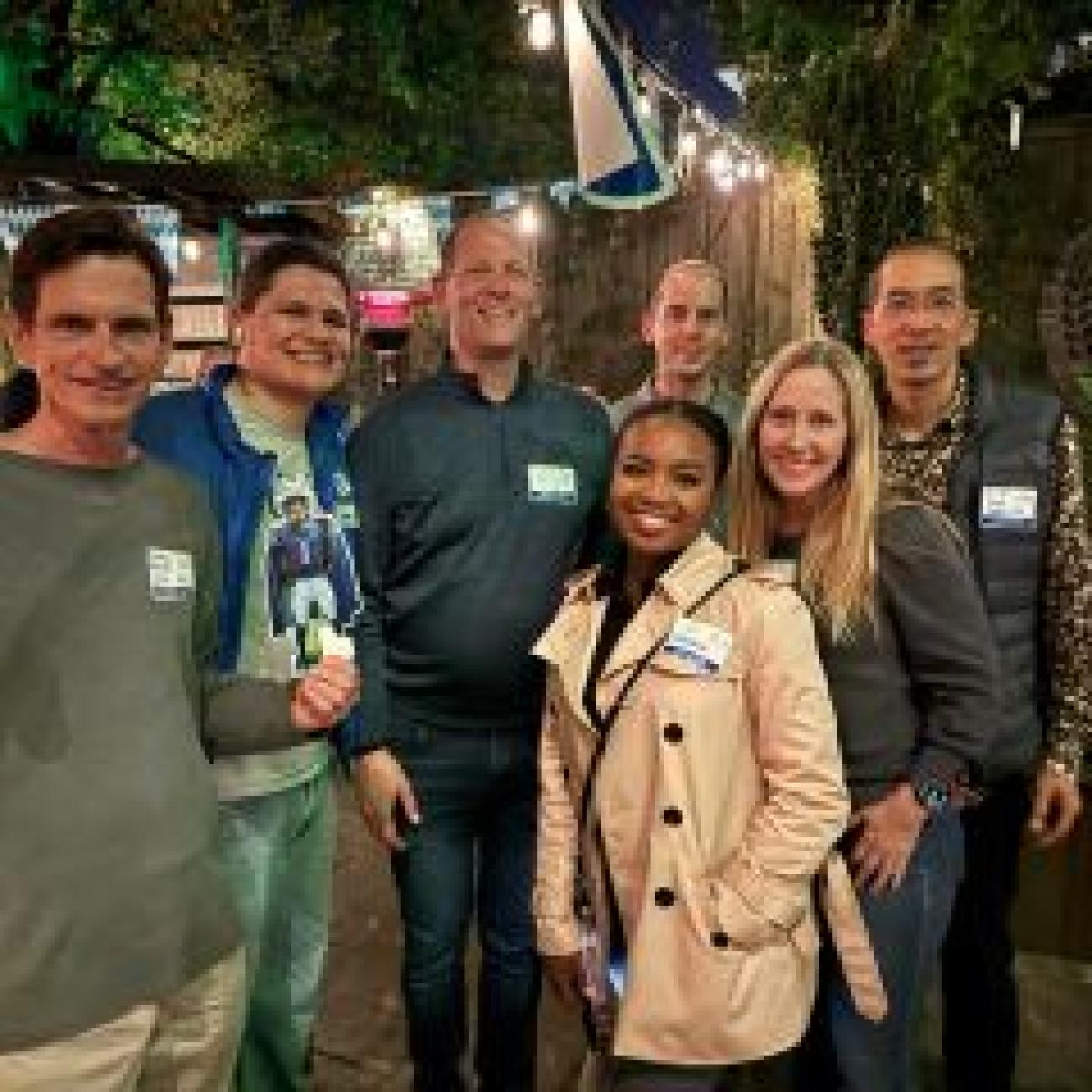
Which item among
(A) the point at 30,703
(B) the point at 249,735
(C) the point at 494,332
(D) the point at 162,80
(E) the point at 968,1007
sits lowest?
(E) the point at 968,1007

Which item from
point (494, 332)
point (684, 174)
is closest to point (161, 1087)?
point (494, 332)

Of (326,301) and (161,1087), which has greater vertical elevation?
(326,301)

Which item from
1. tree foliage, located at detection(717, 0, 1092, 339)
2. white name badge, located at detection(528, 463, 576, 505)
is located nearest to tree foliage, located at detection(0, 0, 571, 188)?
tree foliage, located at detection(717, 0, 1092, 339)

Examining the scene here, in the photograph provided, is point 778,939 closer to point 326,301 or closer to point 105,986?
point 105,986

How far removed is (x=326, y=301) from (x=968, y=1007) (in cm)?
243

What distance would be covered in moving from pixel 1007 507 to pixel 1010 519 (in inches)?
1.3

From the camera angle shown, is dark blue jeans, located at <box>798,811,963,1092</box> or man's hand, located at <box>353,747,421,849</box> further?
man's hand, located at <box>353,747,421,849</box>

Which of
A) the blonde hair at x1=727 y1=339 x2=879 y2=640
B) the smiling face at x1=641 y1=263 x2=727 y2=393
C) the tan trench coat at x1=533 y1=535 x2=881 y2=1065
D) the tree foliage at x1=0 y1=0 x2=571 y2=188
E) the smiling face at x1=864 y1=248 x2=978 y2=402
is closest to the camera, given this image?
the tan trench coat at x1=533 y1=535 x2=881 y2=1065

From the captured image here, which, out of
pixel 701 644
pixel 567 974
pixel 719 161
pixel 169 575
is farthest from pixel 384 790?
pixel 719 161

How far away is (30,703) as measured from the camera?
82.4 inches

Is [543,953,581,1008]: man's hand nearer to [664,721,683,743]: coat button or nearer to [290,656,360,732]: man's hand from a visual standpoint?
[664,721,683,743]: coat button

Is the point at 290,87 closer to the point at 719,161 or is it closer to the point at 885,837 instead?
the point at 719,161

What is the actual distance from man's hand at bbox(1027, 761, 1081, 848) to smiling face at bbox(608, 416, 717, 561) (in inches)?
45.1

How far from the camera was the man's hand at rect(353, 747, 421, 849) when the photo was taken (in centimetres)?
320
